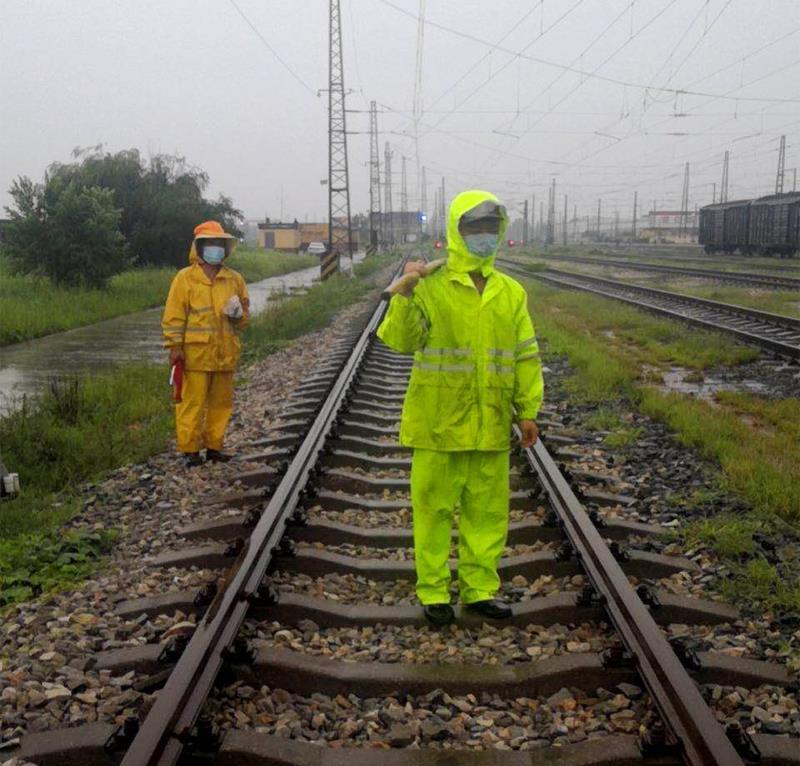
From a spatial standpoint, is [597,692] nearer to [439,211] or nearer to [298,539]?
[298,539]

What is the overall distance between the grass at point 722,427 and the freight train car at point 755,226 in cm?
2710

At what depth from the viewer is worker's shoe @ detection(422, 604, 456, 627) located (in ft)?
12.9

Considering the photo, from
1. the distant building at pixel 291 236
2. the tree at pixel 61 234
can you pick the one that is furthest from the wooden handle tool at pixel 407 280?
the distant building at pixel 291 236

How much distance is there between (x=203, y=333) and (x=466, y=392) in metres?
3.35

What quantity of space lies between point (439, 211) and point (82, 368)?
10486cm

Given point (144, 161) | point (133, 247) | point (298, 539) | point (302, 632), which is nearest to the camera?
point (302, 632)

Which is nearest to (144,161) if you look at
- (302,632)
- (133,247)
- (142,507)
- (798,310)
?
(133,247)

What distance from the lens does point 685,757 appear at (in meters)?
2.79

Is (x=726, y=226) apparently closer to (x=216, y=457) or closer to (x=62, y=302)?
(x=62, y=302)

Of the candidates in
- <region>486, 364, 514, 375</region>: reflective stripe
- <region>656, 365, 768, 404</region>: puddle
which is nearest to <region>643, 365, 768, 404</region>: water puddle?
<region>656, 365, 768, 404</region>: puddle

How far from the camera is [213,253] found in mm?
6770

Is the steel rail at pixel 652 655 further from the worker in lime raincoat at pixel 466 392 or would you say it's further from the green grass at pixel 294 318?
the green grass at pixel 294 318

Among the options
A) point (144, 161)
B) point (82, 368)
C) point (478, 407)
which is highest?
point (144, 161)

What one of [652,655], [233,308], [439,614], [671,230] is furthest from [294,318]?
[671,230]
